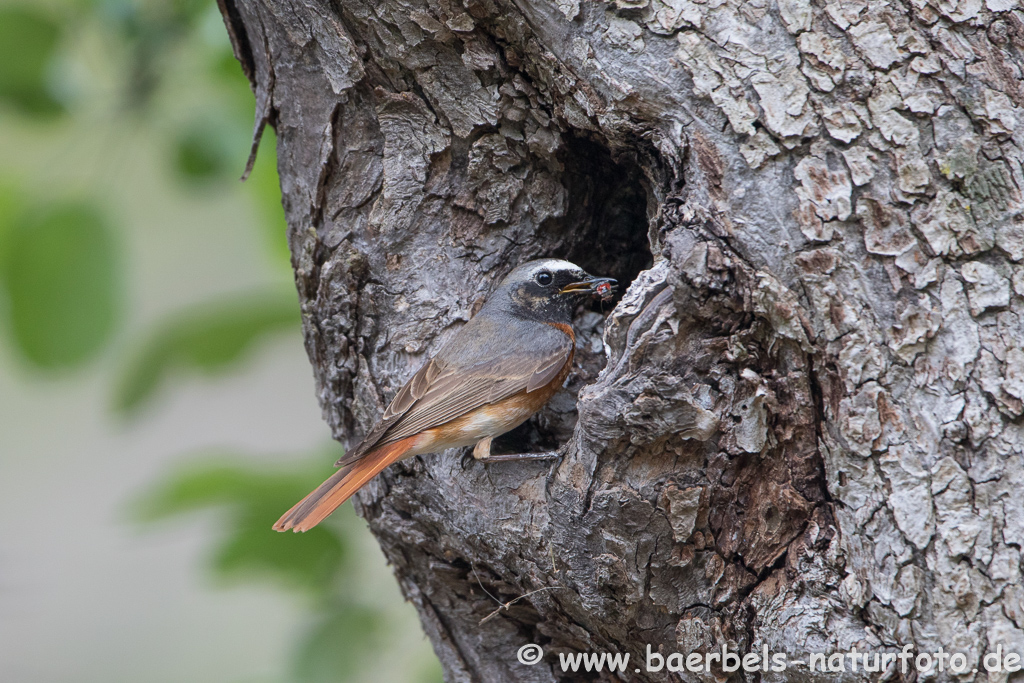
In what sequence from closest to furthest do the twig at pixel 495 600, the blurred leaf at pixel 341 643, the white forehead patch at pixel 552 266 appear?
the twig at pixel 495 600 → the white forehead patch at pixel 552 266 → the blurred leaf at pixel 341 643

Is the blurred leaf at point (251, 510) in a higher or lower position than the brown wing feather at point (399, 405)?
lower

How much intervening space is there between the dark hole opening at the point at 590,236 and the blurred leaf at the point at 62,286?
1732 millimetres

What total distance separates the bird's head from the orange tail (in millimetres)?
831

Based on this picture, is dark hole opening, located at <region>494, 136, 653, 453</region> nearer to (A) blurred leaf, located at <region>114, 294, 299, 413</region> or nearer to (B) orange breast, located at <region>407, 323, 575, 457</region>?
(B) orange breast, located at <region>407, 323, 575, 457</region>

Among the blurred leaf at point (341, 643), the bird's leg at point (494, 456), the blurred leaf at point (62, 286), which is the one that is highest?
the blurred leaf at point (62, 286)

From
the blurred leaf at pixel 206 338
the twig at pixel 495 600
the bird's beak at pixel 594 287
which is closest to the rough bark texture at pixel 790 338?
the twig at pixel 495 600

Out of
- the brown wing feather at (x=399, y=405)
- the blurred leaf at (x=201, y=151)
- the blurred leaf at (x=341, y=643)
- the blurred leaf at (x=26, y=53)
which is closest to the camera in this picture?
the brown wing feather at (x=399, y=405)

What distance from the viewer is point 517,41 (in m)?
3.05

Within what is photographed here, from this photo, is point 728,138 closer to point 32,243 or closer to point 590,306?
point 590,306

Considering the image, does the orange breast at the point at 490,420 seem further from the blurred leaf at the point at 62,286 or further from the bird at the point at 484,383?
the blurred leaf at the point at 62,286

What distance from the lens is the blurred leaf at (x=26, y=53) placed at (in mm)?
3531

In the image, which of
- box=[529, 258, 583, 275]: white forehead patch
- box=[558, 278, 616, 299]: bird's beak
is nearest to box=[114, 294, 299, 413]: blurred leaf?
box=[529, 258, 583, 275]: white forehead patch

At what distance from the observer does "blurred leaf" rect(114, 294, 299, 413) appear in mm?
3727

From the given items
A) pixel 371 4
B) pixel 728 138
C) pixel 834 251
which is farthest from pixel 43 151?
pixel 834 251
